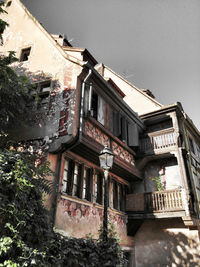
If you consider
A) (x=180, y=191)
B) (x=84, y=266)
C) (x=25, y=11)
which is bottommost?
(x=84, y=266)

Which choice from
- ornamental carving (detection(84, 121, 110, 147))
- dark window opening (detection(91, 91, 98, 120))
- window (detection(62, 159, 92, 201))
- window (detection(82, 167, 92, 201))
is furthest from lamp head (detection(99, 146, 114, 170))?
dark window opening (detection(91, 91, 98, 120))

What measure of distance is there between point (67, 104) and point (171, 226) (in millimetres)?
7958

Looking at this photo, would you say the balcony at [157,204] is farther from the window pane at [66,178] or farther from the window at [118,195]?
the window pane at [66,178]

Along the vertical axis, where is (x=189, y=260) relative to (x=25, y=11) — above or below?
below

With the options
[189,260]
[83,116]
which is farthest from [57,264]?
[189,260]

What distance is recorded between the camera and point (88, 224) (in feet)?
28.6

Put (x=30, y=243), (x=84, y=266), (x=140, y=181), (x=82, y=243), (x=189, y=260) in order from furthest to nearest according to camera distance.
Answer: (x=140, y=181)
(x=189, y=260)
(x=82, y=243)
(x=84, y=266)
(x=30, y=243)

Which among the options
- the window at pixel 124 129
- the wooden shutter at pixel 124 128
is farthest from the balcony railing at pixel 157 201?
the wooden shutter at pixel 124 128

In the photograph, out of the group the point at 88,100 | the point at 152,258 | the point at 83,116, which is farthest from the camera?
the point at 152,258

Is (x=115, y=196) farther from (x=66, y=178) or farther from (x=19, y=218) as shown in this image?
(x=19, y=218)

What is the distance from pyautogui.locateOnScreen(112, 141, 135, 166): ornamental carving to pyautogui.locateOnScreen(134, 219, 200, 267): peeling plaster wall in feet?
11.3

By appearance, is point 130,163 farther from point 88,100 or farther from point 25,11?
point 25,11

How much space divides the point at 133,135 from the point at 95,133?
135 inches

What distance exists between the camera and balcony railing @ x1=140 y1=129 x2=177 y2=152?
473 inches
